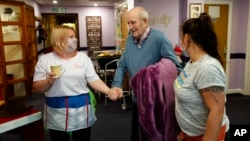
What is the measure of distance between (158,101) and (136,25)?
632 mm

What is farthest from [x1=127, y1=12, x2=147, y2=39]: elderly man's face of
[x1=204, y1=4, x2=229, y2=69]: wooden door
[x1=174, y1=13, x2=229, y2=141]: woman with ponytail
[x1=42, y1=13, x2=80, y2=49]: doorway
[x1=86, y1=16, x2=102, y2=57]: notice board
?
[x1=86, y1=16, x2=102, y2=57]: notice board

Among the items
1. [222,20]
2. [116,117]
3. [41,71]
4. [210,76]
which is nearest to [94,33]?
[222,20]

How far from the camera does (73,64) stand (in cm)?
163

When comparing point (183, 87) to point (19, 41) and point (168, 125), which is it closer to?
point (168, 125)

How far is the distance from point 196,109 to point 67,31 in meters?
1.03

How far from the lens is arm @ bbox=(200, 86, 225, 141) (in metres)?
1.07

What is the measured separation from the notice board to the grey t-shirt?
6991 mm

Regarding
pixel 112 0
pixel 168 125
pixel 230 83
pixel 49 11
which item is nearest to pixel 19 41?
pixel 112 0

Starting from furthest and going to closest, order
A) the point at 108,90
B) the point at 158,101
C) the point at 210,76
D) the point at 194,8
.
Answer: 1. the point at 194,8
2. the point at 108,90
3. the point at 158,101
4. the point at 210,76

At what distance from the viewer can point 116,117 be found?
3.71m

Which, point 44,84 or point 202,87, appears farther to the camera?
point 44,84

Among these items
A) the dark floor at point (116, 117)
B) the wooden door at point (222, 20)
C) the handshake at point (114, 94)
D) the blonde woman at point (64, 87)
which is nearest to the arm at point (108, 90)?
the handshake at point (114, 94)

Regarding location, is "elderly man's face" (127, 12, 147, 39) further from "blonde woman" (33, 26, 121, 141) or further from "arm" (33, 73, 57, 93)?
"arm" (33, 73, 57, 93)

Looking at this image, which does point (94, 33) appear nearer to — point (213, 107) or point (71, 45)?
point (71, 45)
